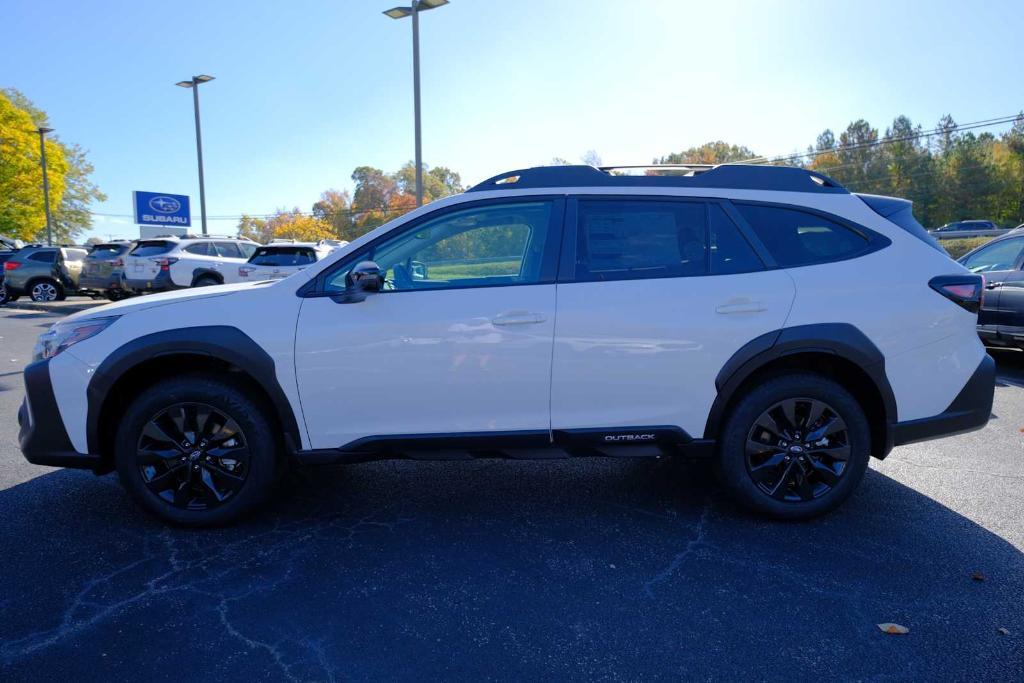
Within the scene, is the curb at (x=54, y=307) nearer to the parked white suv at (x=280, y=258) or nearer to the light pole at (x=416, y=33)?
the parked white suv at (x=280, y=258)

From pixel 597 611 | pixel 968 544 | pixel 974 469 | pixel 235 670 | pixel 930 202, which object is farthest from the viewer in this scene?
pixel 930 202

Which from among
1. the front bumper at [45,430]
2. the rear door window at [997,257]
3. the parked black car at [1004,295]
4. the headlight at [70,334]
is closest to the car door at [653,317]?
the headlight at [70,334]

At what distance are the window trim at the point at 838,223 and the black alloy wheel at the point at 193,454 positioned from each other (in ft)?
9.62

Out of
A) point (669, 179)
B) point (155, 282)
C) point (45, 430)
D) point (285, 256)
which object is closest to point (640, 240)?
point (669, 179)

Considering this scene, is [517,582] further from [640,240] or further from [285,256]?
[285,256]

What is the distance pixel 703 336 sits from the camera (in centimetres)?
351

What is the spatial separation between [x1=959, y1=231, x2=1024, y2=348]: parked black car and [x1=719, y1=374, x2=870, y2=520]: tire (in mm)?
5115

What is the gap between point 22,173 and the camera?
4266 cm

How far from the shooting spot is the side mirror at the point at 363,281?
3.46 meters

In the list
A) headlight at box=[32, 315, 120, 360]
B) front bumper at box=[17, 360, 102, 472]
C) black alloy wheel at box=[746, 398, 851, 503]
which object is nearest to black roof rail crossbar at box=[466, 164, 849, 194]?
black alloy wheel at box=[746, 398, 851, 503]

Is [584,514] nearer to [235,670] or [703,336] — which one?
[703,336]

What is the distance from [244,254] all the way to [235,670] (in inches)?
625

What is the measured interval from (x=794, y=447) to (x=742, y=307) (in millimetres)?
824

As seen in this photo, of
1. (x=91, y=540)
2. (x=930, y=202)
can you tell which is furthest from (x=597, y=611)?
(x=930, y=202)
